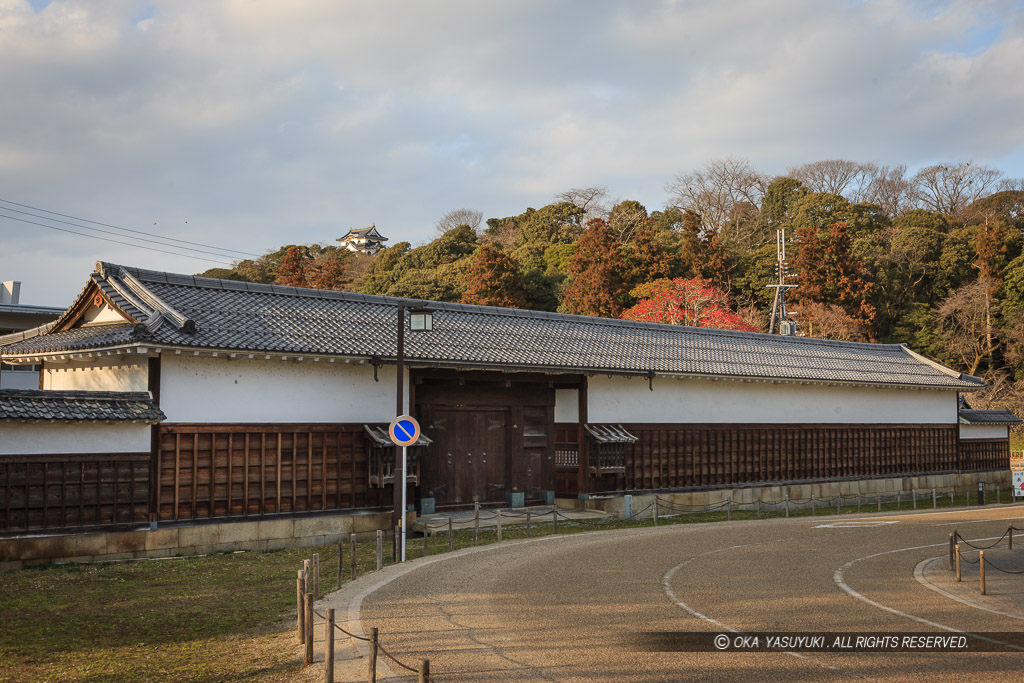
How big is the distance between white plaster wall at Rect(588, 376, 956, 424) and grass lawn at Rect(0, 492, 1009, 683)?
9.08 metres

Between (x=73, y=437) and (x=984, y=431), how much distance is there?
119 feet

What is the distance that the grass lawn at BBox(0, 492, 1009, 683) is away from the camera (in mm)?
8836

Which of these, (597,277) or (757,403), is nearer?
(757,403)

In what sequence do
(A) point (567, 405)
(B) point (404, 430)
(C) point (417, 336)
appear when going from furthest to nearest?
(A) point (567, 405)
(C) point (417, 336)
(B) point (404, 430)

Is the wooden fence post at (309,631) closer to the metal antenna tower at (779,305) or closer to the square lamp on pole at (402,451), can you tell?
the square lamp on pole at (402,451)

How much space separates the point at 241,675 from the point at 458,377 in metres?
14.6

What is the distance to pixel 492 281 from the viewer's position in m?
54.9

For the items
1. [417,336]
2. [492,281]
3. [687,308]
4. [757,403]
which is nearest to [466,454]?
[417,336]

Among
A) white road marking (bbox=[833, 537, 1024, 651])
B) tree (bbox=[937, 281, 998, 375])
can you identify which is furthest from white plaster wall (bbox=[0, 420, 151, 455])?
tree (bbox=[937, 281, 998, 375])

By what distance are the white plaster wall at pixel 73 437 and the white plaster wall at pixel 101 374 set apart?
128 cm

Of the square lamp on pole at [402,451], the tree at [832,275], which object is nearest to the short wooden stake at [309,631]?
the square lamp on pole at [402,451]

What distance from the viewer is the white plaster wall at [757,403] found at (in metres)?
26.0

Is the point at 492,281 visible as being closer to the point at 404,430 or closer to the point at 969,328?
the point at 969,328

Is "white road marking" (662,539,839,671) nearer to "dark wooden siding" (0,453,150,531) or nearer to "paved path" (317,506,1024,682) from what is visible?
"paved path" (317,506,1024,682)
